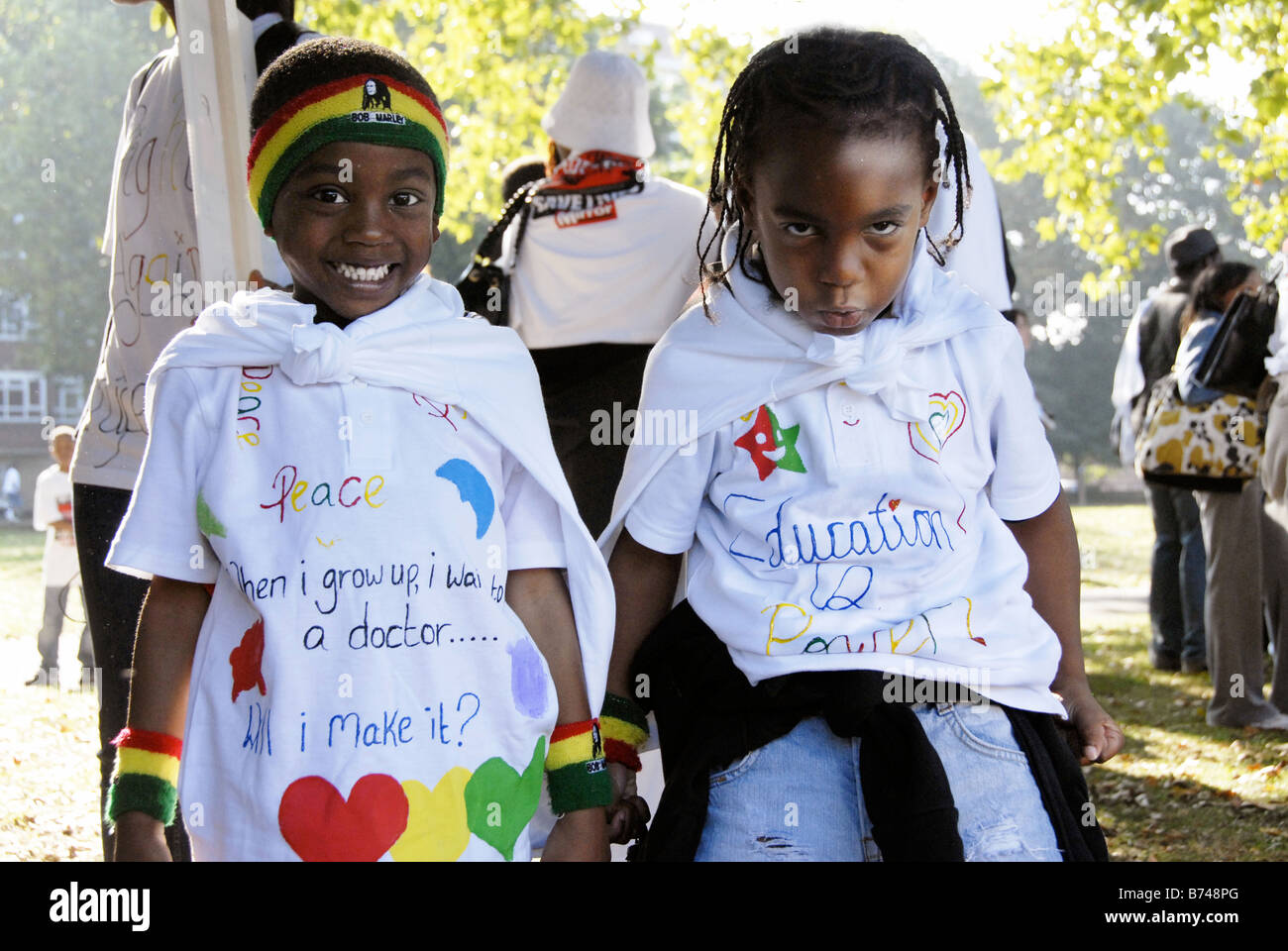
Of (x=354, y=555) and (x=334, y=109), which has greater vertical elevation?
(x=334, y=109)

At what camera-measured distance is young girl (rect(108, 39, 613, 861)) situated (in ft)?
6.15

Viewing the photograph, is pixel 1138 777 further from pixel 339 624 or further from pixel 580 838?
pixel 339 624

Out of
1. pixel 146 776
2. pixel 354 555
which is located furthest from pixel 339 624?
pixel 146 776

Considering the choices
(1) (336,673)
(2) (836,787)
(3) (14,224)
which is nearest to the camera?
(1) (336,673)

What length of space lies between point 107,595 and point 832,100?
1812 mm

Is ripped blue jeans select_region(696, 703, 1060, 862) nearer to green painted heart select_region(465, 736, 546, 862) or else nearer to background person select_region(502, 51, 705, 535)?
green painted heart select_region(465, 736, 546, 862)

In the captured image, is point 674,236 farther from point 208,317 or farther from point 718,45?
point 718,45

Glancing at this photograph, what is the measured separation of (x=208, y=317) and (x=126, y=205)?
1.01 metres

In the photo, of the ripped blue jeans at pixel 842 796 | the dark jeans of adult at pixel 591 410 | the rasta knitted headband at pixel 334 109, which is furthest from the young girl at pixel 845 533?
the dark jeans of adult at pixel 591 410

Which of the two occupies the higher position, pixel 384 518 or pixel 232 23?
pixel 232 23

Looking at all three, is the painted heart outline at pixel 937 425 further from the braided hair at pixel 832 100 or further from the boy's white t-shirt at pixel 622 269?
the boy's white t-shirt at pixel 622 269

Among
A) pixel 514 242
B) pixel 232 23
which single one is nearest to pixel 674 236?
pixel 514 242

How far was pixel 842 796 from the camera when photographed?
78.9 inches

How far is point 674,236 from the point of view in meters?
3.95
